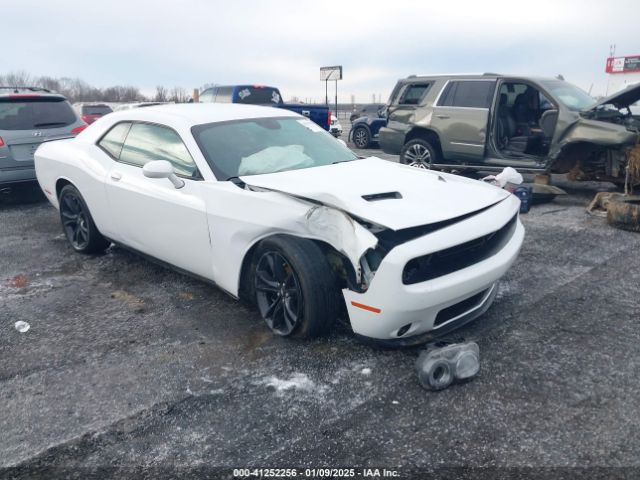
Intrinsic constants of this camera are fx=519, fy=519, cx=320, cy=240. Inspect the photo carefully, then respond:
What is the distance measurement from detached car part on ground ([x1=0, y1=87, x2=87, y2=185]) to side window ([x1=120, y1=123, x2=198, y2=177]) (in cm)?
364

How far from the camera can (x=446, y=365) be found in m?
2.84

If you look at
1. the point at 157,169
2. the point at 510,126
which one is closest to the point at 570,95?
the point at 510,126

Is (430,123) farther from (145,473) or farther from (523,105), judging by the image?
(145,473)

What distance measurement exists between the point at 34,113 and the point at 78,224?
3.30 m

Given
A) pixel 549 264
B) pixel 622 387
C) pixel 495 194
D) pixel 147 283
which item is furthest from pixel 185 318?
pixel 549 264

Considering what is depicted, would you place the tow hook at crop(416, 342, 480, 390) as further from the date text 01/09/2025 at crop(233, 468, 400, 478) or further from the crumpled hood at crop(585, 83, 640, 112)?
the crumpled hood at crop(585, 83, 640, 112)

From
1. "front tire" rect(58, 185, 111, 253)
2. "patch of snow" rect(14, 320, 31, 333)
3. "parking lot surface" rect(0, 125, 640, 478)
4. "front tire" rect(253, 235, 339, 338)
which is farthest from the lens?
"front tire" rect(58, 185, 111, 253)

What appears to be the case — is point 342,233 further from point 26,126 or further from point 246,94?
point 246,94

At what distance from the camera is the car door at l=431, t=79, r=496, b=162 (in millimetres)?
8195

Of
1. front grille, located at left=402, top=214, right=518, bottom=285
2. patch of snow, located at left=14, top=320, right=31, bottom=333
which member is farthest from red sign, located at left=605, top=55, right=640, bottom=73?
patch of snow, located at left=14, top=320, right=31, bottom=333

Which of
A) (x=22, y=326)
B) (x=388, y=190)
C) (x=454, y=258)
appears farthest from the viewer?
(x=22, y=326)

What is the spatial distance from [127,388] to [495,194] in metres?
2.67

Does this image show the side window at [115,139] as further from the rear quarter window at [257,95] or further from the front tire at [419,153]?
the rear quarter window at [257,95]

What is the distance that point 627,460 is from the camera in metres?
2.27
